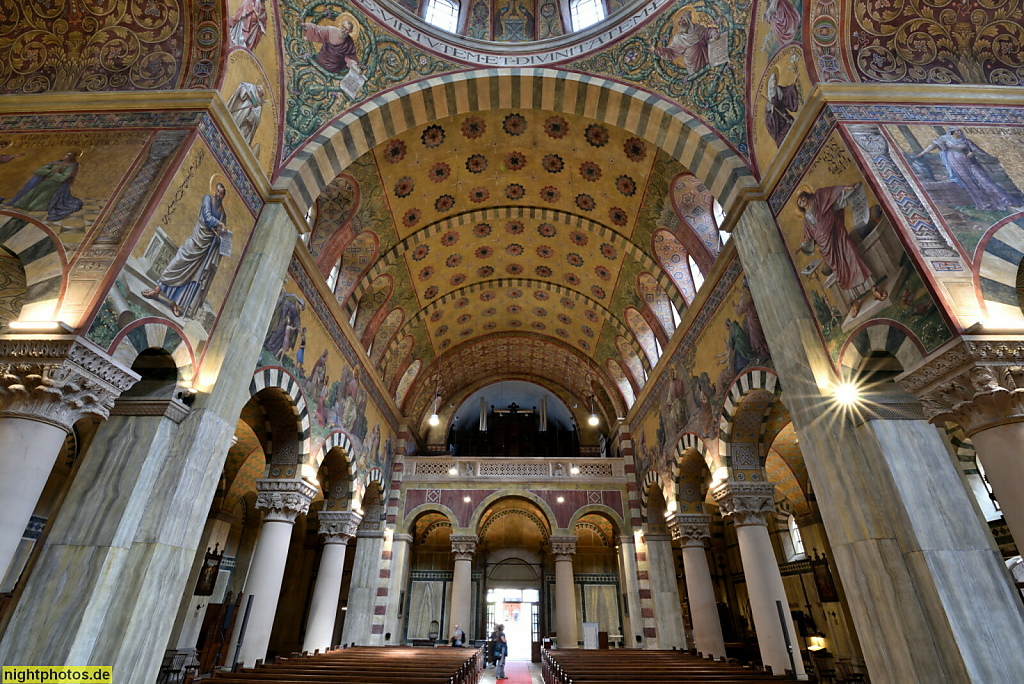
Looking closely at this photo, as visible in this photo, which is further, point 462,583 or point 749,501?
point 462,583

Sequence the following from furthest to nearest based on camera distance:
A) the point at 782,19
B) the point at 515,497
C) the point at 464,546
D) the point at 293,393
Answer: the point at 515,497 → the point at 464,546 → the point at 293,393 → the point at 782,19

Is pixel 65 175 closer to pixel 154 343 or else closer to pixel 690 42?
pixel 154 343

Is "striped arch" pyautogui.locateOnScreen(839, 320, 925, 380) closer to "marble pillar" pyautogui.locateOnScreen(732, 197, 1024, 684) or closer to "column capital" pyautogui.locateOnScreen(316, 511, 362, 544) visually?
"marble pillar" pyautogui.locateOnScreen(732, 197, 1024, 684)

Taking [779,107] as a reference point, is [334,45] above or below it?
above

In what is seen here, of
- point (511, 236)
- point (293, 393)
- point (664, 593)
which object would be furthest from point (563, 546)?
point (293, 393)

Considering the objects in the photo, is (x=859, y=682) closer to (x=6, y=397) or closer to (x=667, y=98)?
(x=667, y=98)

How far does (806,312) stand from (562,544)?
1214 cm

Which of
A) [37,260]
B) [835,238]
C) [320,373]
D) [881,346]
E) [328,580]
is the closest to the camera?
[37,260]

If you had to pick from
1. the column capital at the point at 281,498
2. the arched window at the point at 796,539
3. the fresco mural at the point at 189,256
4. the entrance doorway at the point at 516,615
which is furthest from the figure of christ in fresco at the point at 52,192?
the entrance doorway at the point at 516,615

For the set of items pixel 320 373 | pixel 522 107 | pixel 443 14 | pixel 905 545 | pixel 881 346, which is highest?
pixel 443 14

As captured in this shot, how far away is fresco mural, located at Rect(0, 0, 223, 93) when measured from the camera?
6.54 m

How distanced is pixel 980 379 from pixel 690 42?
7.07 m

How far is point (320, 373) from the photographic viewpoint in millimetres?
10586

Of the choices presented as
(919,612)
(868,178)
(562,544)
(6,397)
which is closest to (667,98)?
(868,178)
